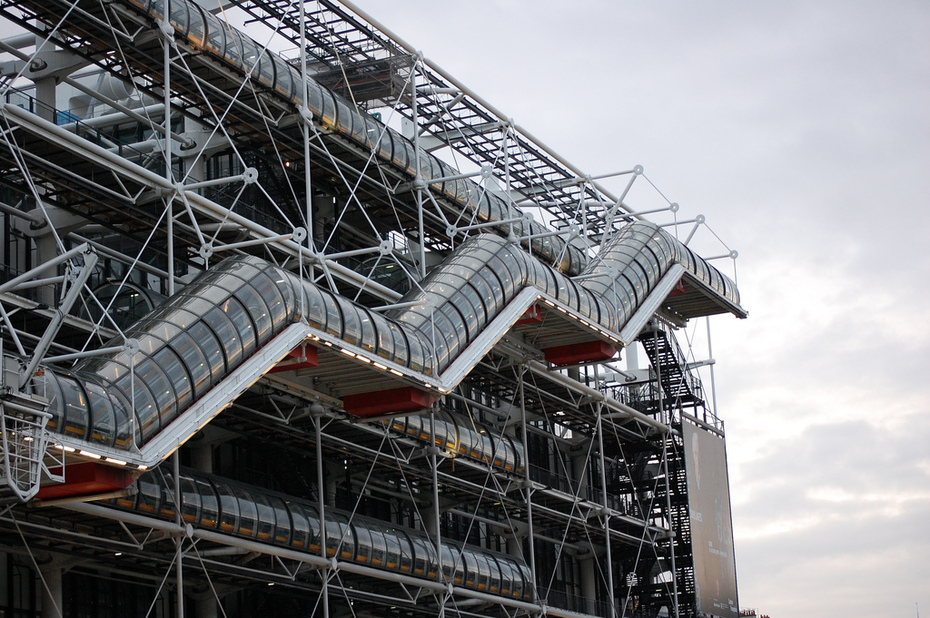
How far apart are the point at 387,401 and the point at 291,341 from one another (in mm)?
4255

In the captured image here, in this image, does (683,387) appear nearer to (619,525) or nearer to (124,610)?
(619,525)

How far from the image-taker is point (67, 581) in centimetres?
2803

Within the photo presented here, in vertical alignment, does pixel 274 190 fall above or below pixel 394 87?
below

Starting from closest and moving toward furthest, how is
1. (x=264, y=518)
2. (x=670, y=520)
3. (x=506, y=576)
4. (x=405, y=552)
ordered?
(x=264, y=518)
(x=405, y=552)
(x=506, y=576)
(x=670, y=520)

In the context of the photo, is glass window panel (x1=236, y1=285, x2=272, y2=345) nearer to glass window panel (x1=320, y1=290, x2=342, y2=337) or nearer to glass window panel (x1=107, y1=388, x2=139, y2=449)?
glass window panel (x1=320, y1=290, x2=342, y2=337)

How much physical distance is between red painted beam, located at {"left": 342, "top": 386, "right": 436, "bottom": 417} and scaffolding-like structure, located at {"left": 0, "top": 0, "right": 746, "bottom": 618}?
0.05 metres

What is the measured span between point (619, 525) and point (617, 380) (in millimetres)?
7032

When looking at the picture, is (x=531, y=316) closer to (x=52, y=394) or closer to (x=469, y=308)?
(x=469, y=308)

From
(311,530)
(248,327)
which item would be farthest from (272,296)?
(311,530)

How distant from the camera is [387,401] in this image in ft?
96.7

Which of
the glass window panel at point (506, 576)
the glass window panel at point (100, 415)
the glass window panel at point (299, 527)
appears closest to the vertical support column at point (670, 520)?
the glass window panel at point (506, 576)

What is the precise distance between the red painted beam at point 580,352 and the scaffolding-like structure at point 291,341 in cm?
8

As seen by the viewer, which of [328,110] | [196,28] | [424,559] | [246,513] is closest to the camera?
[246,513]

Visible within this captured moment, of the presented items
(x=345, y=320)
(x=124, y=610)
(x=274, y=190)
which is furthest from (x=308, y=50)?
(x=124, y=610)
